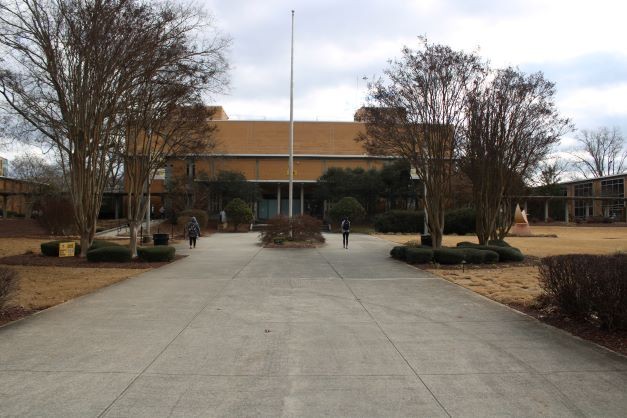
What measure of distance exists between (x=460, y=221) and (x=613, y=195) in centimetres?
4711

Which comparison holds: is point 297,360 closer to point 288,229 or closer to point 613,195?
point 288,229

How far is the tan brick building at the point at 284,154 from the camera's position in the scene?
64.4 metres

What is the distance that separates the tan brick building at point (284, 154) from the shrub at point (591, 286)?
54357 millimetres

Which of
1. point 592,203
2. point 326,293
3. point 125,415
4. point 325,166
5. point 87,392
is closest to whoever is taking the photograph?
point 125,415

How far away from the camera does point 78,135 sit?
19500 millimetres

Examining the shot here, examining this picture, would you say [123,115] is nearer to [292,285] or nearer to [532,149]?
[292,285]

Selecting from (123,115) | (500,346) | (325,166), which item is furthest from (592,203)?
(500,346)

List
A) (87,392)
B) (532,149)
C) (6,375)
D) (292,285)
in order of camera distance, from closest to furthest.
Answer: (87,392) → (6,375) → (292,285) → (532,149)

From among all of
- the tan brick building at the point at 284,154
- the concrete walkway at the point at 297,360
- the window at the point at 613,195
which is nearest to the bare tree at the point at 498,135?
the concrete walkway at the point at 297,360

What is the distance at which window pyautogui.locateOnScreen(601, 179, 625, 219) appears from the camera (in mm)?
79312

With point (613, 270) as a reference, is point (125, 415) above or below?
below

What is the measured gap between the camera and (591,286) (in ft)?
25.7

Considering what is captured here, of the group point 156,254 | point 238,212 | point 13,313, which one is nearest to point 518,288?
point 13,313

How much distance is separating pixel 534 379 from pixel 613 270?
262 centimetres
